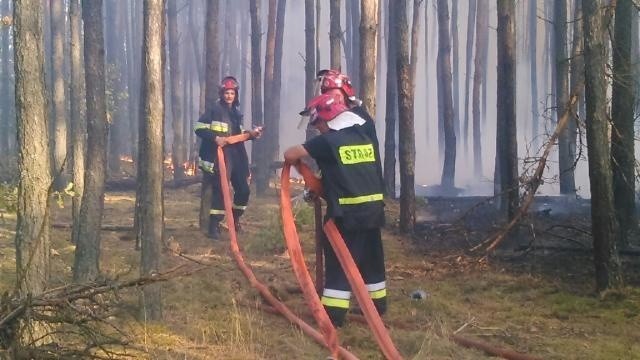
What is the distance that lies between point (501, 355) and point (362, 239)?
1.44 meters

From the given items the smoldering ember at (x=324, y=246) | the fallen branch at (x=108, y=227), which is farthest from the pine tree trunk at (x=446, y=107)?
the fallen branch at (x=108, y=227)

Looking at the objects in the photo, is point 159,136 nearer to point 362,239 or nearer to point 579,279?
point 362,239

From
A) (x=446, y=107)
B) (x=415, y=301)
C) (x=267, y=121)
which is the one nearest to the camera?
(x=415, y=301)

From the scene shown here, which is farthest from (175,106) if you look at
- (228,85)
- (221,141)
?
(221,141)

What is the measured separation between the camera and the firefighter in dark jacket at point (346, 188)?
4.70m

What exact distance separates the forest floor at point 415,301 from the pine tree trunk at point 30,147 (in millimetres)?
267

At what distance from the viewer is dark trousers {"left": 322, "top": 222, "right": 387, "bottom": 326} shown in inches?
188

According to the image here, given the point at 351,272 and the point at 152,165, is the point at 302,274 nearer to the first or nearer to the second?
the point at 351,272

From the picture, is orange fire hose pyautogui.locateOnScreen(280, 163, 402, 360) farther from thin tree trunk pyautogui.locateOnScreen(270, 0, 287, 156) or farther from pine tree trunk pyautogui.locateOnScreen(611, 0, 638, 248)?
thin tree trunk pyautogui.locateOnScreen(270, 0, 287, 156)

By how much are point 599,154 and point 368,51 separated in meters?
4.67

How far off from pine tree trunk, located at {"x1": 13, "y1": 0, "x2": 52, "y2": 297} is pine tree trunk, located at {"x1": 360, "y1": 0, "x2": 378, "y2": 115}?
18.6 feet

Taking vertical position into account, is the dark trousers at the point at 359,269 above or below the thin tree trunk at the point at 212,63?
below

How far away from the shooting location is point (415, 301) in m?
5.64

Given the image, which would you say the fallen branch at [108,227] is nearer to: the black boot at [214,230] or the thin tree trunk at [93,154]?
the black boot at [214,230]
